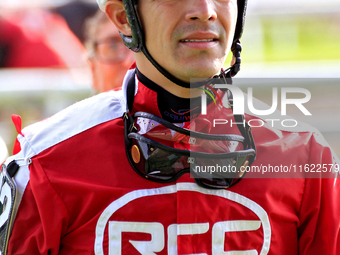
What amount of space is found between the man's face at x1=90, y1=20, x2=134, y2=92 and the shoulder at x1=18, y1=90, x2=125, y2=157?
5.09 feet

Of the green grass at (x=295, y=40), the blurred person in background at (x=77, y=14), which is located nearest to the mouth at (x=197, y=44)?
the blurred person in background at (x=77, y=14)

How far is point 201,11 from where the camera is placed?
1517 millimetres

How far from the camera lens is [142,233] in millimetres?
1526

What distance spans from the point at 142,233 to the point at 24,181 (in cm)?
49

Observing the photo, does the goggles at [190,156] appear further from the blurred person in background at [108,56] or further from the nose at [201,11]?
the blurred person in background at [108,56]

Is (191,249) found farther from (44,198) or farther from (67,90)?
(67,90)

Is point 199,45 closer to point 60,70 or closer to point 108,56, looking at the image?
point 108,56

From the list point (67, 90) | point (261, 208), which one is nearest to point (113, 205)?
point (261, 208)

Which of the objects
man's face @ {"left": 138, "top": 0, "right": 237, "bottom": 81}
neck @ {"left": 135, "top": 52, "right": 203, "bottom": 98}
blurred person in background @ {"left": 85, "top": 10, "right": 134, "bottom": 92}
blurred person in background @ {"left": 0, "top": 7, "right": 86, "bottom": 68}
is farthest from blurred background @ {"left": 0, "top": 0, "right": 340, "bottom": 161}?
man's face @ {"left": 138, "top": 0, "right": 237, "bottom": 81}

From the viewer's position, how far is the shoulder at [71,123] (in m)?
1.63

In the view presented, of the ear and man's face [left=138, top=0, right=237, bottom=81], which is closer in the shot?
man's face [left=138, top=0, right=237, bottom=81]

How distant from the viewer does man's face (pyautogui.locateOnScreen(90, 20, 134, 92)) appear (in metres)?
3.32

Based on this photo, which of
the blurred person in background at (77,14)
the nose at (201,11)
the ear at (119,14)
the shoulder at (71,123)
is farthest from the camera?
the blurred person in background at (77,14)

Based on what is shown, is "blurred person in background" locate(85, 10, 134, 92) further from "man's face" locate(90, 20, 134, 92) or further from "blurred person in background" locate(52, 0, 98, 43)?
"blurred person in background" locate(52, 0, 98, 43)
